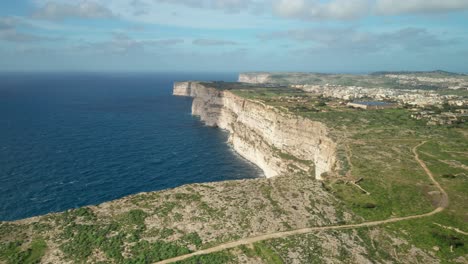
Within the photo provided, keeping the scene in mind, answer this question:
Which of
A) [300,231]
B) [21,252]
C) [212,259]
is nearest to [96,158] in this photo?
[21,252]

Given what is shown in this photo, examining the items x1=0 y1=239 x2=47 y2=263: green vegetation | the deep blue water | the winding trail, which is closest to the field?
x1=0 y1=239 x2=47 y2=263: green vegetation

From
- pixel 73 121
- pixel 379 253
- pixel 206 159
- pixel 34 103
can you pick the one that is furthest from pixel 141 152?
pixel 34 103

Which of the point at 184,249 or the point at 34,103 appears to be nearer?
the point at 184,249

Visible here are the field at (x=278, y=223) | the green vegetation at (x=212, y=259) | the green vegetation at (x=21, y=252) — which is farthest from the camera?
the field at (x=278, y=223)

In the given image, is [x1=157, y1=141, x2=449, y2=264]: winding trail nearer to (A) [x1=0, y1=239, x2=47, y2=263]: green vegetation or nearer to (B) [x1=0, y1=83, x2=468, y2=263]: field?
(B) [x1=0, y1=83, x2=468, y2=263]: field

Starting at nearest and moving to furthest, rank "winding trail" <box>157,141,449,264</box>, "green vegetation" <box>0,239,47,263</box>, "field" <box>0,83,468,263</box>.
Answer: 1. "green vegetation" <box>0,239,47,263</box>
2. "field" <box>0,83,468,263</box>
3. "winding trail" <box>157,141,449,264</box>

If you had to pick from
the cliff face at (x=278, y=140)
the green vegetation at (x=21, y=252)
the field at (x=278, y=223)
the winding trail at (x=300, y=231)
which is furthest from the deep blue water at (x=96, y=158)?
the winding trail at (x=300, y=231)

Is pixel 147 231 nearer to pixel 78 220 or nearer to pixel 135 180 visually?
pixel 78 220

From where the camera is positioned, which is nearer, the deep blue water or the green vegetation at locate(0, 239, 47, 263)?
the green vegetation at locate(0, 239, 47, 263)

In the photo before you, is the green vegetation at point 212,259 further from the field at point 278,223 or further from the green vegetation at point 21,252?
the green vegetation at point 21,252
